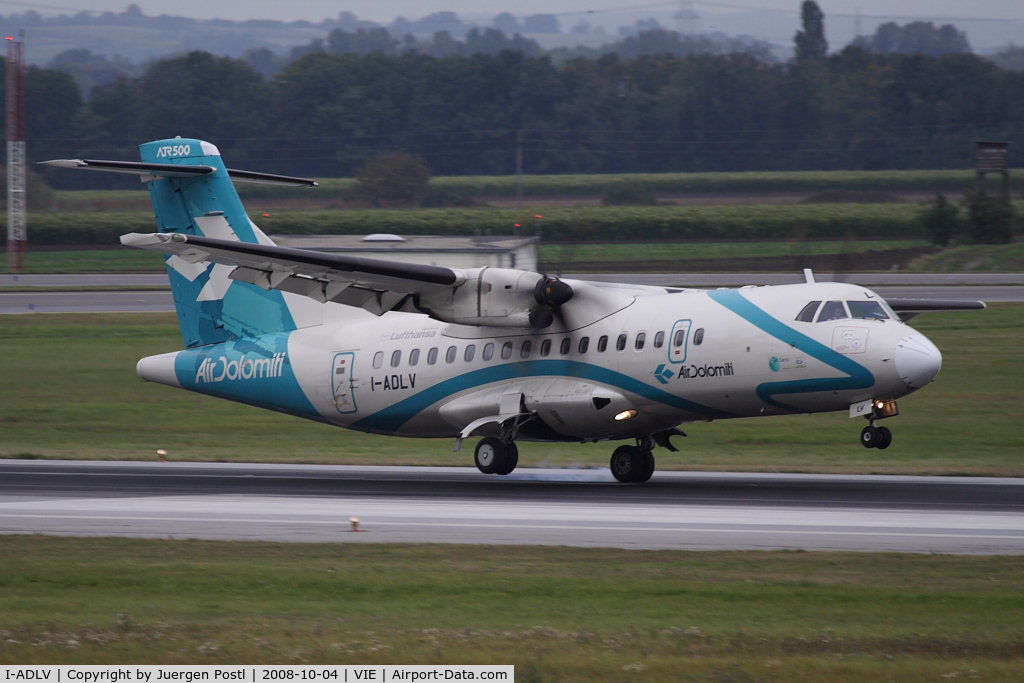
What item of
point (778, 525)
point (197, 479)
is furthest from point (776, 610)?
point (197, 479)

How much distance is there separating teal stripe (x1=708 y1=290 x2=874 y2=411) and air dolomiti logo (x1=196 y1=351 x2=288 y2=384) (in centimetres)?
907

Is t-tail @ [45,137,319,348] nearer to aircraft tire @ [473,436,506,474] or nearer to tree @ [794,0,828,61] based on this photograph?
aircraft tire @ [473,436,506,474]

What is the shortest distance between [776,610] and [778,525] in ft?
15.1

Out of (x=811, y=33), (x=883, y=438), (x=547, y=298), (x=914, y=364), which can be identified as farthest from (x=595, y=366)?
(x=811, y=33)

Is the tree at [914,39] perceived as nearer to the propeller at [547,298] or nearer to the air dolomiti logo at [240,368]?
the air dolomiti logo at [240,368]

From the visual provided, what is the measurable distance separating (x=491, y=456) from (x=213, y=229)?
305 inches

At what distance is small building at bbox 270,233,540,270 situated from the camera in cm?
3766

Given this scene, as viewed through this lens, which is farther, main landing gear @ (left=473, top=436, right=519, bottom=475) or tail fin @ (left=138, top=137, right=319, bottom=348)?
tail fin @ (left=138, top=137, right=319, bottom=348)

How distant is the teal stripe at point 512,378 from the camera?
766 inches

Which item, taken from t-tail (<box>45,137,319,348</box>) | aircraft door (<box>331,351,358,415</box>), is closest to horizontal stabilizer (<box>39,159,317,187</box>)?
t-tail (<box>45,137,319,348</box>)

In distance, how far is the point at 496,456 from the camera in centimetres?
2061

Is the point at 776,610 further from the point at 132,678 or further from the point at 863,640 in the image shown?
the point at 132,678

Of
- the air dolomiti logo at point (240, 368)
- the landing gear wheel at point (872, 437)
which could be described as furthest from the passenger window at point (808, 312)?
the air dolomiti logo at point (240, 368)

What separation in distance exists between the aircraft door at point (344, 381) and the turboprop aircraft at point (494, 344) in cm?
3
